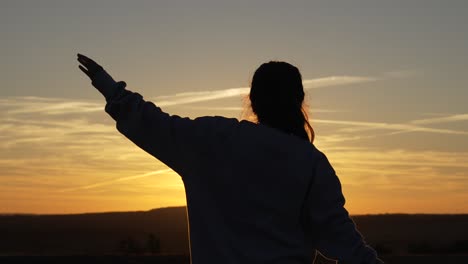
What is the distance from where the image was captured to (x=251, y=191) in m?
3.99

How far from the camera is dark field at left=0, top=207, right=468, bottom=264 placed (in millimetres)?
17594

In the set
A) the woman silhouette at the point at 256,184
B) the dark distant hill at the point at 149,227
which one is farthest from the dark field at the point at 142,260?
the dark distant hill at the point at 149,227

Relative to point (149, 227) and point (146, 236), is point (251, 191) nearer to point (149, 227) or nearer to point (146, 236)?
point (146, 236)

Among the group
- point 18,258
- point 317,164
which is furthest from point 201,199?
point 18,258

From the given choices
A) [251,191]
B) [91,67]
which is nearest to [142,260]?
[91,67]

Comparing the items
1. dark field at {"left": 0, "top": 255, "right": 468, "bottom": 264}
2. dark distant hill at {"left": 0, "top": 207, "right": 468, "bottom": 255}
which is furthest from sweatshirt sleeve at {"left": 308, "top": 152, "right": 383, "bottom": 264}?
dark distant hill at {"left": 0, "top": 207, "right": 468, "bottom": 255}

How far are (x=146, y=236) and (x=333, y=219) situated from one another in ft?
153

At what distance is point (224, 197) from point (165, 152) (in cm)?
32

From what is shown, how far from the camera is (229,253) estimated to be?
394 cm

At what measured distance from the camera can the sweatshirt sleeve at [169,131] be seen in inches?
159

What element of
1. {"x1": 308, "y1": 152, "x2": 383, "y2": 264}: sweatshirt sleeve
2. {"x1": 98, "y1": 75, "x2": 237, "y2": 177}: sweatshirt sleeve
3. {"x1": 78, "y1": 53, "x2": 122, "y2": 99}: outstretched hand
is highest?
{"x1": 78, "y1": 53, "x2": 122, "y2": 99}: outstretched hand

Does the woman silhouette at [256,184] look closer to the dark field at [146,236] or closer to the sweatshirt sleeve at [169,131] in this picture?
the sweatshirt sleeve at [169,131]

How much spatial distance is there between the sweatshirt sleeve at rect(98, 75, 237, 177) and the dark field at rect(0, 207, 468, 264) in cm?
1238

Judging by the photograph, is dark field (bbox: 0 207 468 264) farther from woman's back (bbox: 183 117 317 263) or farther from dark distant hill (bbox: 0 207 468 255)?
woman's back (bbox: 183 117 317 263)
